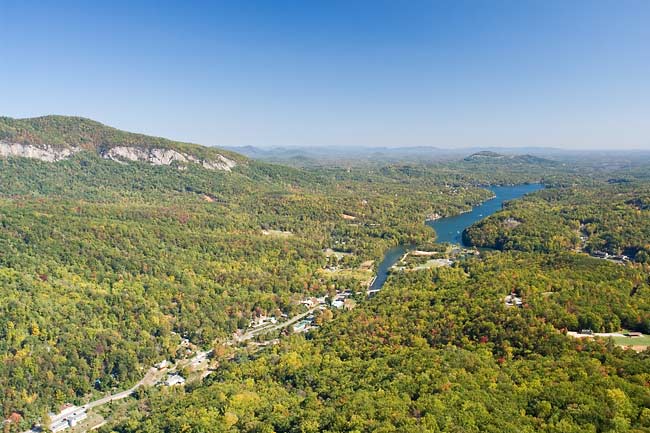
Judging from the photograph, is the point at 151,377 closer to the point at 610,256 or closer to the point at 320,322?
the point at 320,322

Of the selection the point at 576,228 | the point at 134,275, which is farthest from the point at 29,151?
the point at 576,228

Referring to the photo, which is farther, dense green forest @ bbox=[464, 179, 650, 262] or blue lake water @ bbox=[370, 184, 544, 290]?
dense green forest @ bbox=[464, 179, 650, 262]

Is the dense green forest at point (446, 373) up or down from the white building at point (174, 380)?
up

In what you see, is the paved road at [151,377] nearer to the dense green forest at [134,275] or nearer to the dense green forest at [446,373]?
the dense green forest at [134,275]

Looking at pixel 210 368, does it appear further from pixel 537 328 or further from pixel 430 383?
pixel 537 328

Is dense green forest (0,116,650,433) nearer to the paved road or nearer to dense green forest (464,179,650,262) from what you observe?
dense green forest (464,179,650,262)

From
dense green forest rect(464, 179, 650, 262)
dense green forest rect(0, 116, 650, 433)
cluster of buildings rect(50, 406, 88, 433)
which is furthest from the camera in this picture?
dense green forest rect(464, 179, 650, 262)

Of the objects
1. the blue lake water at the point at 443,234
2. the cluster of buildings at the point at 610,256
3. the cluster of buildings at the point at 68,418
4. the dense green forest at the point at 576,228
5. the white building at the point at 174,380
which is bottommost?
the cluster of buildings at the point at 68,418

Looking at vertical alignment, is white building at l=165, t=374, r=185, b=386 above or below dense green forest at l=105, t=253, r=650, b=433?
below

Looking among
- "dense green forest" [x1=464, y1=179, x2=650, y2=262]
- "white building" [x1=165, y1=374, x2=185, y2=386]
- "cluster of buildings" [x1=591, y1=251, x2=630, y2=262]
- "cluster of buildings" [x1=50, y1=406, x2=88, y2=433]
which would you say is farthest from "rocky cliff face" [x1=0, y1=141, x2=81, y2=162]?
"cluster of buildings" [x1=591, y1=251, x2=630, y2=262]

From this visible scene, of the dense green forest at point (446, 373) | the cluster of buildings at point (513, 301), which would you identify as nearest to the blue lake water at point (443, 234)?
the dense green forest at point (446, 373)

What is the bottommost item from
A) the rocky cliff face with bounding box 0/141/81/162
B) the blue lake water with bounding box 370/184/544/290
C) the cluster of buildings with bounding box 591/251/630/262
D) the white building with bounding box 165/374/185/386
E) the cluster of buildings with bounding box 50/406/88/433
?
the cluster of buildings with bounding box 50/406/88/433
